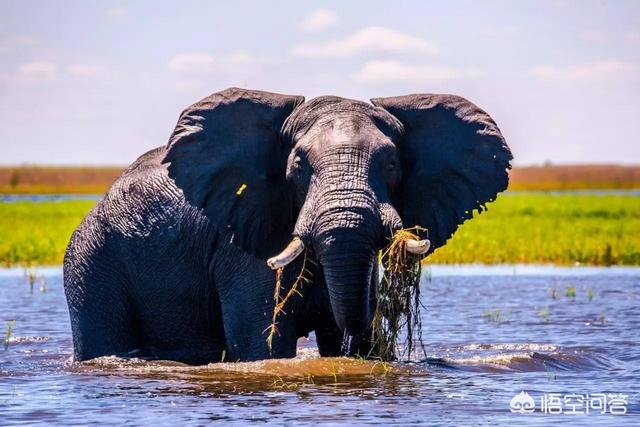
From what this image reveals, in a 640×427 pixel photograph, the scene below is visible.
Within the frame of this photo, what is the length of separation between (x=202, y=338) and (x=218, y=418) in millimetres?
2557

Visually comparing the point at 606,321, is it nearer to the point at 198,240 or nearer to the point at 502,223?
the point at 198,240

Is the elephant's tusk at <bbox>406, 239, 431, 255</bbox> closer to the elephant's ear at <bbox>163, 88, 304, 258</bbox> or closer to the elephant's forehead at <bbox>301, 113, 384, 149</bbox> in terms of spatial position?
the elephant's forehead at <bbox>301, 113, 384, 149</bbox>

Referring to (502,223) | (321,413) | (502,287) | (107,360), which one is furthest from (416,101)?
(502,223)

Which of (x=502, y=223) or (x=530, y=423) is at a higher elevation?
(x=502, y=223)

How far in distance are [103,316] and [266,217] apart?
7.57ft

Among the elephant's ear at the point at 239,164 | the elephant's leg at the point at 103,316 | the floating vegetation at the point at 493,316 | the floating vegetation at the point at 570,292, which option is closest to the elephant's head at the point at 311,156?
the elephant's ear at the point at 239,164

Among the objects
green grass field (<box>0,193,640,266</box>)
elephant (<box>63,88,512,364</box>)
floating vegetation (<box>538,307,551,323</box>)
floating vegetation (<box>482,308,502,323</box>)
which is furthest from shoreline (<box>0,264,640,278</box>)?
elephant (<box>63,88,512,364</box>)

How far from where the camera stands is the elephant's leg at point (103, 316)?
12562 mm

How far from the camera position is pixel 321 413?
9.80 meters

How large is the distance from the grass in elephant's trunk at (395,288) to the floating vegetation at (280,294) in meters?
0.59

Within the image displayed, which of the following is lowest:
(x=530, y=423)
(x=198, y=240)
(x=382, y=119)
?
(x=530, y=423)

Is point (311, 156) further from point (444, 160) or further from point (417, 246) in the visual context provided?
point (444, 160)

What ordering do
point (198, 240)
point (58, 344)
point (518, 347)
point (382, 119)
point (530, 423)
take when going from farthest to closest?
1. point (58, 344)
2. point (518, 347)
3. point (198, 240)
4. point (382, 119)
5. point (530, 423)

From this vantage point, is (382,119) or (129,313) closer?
(382,119)
